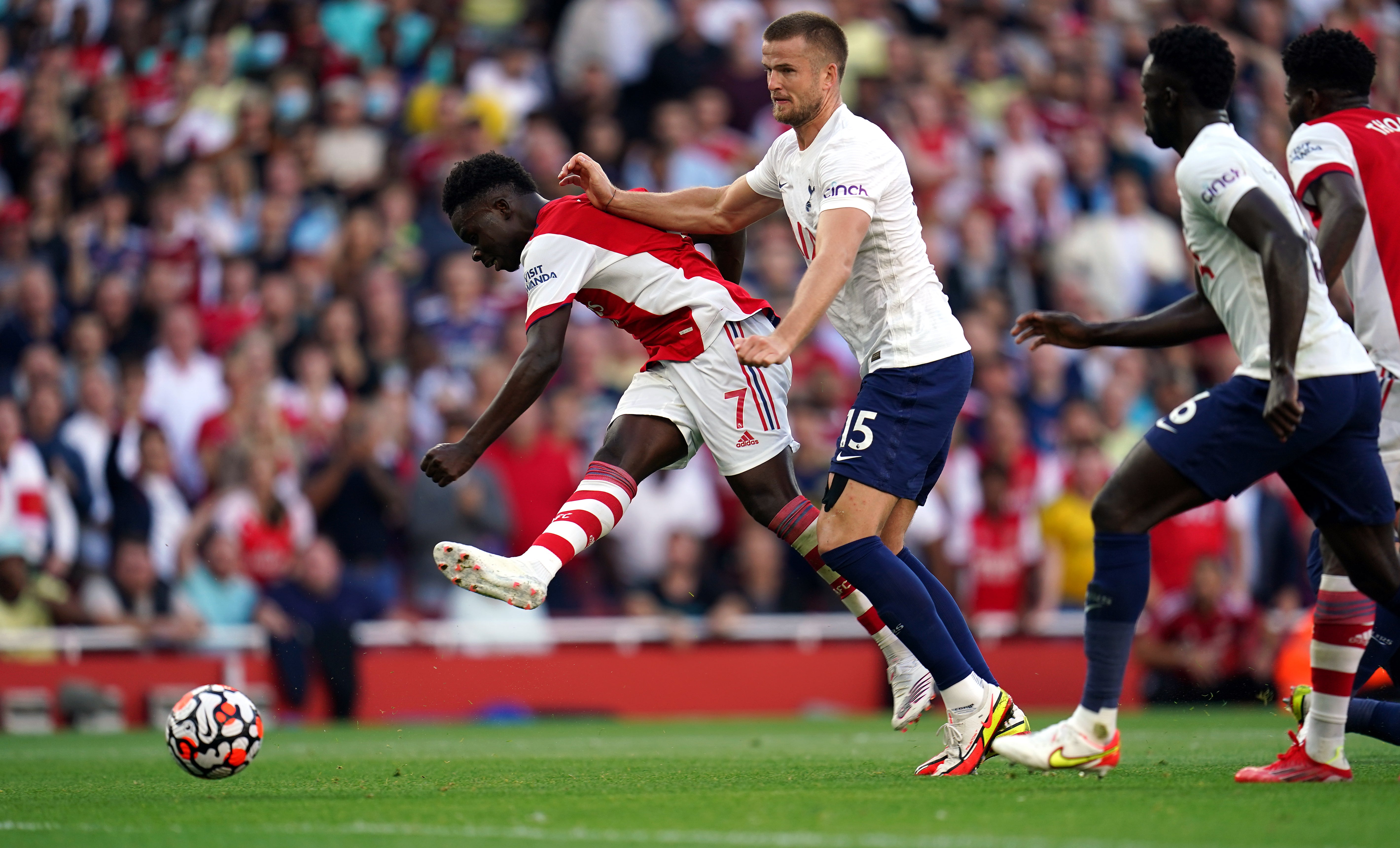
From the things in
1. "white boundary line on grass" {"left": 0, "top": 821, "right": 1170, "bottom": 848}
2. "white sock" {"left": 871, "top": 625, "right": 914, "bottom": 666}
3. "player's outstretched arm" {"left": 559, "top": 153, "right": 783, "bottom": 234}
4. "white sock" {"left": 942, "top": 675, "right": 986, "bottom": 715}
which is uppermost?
"player's outstretched arm" {"left": 559, "top": 153, "right": 783, "bottom": 234}

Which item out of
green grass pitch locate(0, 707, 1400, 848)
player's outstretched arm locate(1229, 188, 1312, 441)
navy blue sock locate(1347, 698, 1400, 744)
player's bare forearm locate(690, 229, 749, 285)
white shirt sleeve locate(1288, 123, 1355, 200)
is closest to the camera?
green grass pitch locate(0, 707, 1400, 848)

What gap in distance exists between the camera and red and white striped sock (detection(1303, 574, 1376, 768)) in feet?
19.6

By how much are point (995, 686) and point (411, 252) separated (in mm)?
9003

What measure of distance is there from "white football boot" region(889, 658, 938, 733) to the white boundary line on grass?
6.42ft

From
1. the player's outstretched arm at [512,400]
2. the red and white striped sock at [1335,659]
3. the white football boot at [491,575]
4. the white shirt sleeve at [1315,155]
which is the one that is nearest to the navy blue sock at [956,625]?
the red and white striped sock at [1335,659]

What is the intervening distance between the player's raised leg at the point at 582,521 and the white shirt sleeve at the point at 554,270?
614mm

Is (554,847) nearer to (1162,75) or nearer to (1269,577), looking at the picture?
(1162,75)

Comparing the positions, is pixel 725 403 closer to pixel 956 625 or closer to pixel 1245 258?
pixel 956 625

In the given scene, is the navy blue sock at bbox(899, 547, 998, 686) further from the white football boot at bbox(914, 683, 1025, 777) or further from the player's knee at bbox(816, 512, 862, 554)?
the player's knee at bbox(816, 512, 862, 554)

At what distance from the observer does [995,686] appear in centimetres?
665

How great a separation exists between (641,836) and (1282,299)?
265 centimetres

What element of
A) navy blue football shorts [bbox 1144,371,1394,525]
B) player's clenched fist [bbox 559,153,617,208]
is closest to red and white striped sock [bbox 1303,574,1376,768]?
navy blue football shorts [bbox 1144,371,1394,525]

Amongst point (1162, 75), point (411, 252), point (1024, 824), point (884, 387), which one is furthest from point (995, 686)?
point (411, 252)

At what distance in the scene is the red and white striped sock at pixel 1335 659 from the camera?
5.99 m
